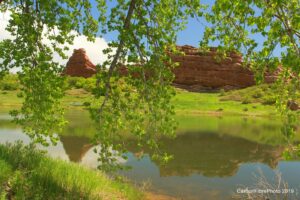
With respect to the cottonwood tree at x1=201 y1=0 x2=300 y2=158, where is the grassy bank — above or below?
below

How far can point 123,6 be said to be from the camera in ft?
36.3

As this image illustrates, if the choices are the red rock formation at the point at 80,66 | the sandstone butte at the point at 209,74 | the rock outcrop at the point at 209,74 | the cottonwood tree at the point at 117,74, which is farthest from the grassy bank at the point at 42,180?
the red rock formation at the point at 80,66

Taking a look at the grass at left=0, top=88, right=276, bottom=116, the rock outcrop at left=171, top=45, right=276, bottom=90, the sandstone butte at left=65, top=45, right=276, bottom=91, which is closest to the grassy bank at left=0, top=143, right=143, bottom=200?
the grass at left=0, top=88, right=276, bottom=116

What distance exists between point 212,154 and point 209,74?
386ft

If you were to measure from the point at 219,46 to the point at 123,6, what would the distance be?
10.5 feet

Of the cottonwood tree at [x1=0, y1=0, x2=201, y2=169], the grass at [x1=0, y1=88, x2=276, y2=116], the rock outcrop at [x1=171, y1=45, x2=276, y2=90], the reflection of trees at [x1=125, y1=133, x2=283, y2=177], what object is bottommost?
the reflection of trees at [x1=125, y1=133, x2=283, y2=177]

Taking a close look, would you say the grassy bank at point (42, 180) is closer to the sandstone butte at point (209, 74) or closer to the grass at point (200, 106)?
the grass at point (200, 106)

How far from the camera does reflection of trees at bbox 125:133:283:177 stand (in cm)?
2222

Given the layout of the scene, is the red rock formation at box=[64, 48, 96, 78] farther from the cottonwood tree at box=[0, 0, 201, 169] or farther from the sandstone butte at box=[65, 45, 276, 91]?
the cottonwood tree at box=[0, 0, 201, 169]

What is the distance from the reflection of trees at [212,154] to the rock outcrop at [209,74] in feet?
336

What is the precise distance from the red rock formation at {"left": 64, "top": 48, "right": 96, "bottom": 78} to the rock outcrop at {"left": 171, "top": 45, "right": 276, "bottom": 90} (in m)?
38.0

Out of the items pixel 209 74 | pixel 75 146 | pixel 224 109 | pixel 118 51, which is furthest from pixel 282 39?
pixel 209 74

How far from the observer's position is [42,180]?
10.4 meters

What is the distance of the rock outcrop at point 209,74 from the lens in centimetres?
14112
